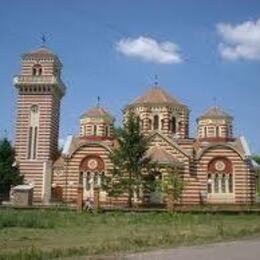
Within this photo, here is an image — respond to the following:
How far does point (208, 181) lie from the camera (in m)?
52.4

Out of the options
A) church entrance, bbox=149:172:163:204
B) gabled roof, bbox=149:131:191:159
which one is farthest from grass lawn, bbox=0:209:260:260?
gabled roof, bbox=149:131:191:159

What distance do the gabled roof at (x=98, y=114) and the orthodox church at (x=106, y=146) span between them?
103 mm

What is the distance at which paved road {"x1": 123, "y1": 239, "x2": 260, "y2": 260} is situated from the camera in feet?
44.7

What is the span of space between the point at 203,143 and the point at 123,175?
11.6 metres

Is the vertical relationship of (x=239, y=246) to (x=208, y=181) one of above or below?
below

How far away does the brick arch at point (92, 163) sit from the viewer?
5291 cm

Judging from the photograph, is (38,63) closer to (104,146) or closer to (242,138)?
(104,146)

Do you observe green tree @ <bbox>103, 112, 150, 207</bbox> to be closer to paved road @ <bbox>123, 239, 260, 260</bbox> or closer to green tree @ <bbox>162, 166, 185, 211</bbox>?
green tree @ <bbox>162, 166, 185, 211</bbox>

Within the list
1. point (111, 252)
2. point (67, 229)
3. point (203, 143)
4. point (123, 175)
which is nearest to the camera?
point (111, 252)

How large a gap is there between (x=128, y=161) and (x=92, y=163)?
25.2 feet

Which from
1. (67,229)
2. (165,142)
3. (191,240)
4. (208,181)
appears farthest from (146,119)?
(191,240)

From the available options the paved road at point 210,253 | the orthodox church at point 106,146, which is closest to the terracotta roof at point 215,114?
the orthodox church at point 106,146

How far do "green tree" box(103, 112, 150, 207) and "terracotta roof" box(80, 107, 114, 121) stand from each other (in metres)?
12.1

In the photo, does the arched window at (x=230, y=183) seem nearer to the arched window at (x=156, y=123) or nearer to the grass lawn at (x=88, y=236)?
the arched window at (x=156, y=123)
